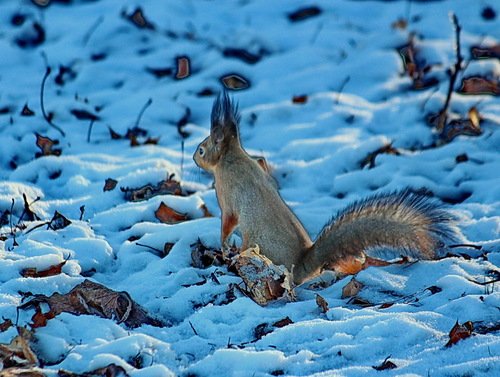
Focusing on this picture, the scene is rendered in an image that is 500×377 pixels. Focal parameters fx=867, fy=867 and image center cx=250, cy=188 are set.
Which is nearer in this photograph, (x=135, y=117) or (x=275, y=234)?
(x=275, y=234)

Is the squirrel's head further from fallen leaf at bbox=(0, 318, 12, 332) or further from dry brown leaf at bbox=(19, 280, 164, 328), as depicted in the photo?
fallen leaf at bbox=(0, 318, 12, 332)

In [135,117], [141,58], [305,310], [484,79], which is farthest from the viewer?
[141,58]

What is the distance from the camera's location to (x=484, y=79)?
7.91 meters

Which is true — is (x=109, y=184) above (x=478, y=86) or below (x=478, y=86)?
below

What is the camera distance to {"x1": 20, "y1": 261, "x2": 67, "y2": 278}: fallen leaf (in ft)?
14.8

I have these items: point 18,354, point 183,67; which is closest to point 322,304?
point 18,354

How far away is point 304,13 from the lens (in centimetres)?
960

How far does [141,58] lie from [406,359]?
18.4ft

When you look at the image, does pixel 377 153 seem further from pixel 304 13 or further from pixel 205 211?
pixel 304 13

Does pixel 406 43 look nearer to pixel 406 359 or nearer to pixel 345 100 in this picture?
pixel 345 100

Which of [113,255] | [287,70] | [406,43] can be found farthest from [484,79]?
[113,255]

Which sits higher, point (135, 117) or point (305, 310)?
point (305, 310)

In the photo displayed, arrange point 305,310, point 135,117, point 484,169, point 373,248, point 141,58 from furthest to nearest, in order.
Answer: point 141,58, point 135,117, point 484,169, point 373,248, point 305,310

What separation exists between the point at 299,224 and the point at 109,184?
1.63 metres
